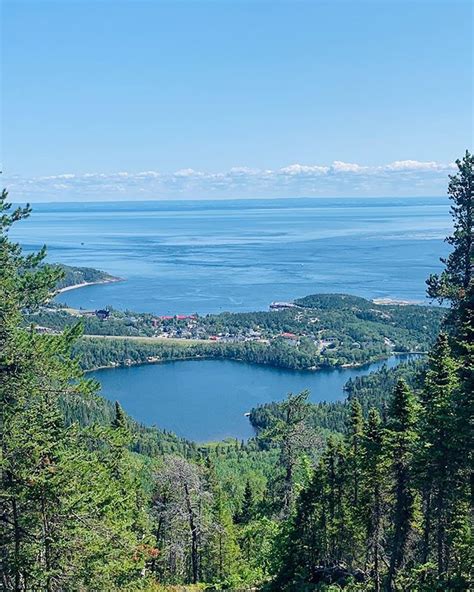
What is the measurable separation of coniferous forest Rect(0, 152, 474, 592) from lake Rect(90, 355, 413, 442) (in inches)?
1951

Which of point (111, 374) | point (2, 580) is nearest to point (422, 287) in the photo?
point (111, 374)

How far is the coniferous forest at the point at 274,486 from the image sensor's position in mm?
10133

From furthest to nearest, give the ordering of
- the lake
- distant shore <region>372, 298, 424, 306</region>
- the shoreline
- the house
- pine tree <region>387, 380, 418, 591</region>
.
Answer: the shoreline → the house → distant shore <region>372, 298, 424, 306</region> → the lake → pine tree <region>387, 380, 418, 591</region>

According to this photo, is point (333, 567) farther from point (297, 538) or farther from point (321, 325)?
point (321, 325)

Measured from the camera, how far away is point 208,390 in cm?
8906

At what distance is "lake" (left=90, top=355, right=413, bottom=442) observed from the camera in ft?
247

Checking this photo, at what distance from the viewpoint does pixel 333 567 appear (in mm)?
16594

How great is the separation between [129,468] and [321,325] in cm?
10434

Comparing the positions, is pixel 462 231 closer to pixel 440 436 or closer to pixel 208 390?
pixel 440 436

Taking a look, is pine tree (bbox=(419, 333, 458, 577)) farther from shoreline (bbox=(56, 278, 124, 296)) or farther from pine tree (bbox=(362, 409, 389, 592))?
shoreline (bbox=(56, 278, 124, 296))

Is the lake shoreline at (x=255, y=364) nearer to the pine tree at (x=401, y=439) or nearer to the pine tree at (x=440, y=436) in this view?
the pine tree at (x=401, y=439)

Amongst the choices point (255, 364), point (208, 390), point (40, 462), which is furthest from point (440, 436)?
point (255, 364)

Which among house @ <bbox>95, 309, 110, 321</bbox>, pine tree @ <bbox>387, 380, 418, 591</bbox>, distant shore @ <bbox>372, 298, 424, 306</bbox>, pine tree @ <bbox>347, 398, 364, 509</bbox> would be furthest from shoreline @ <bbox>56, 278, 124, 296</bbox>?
pine tree @ <bbox>387, 380, 418, 591</bbox>

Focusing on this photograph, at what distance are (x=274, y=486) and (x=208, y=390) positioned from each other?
6528cm
